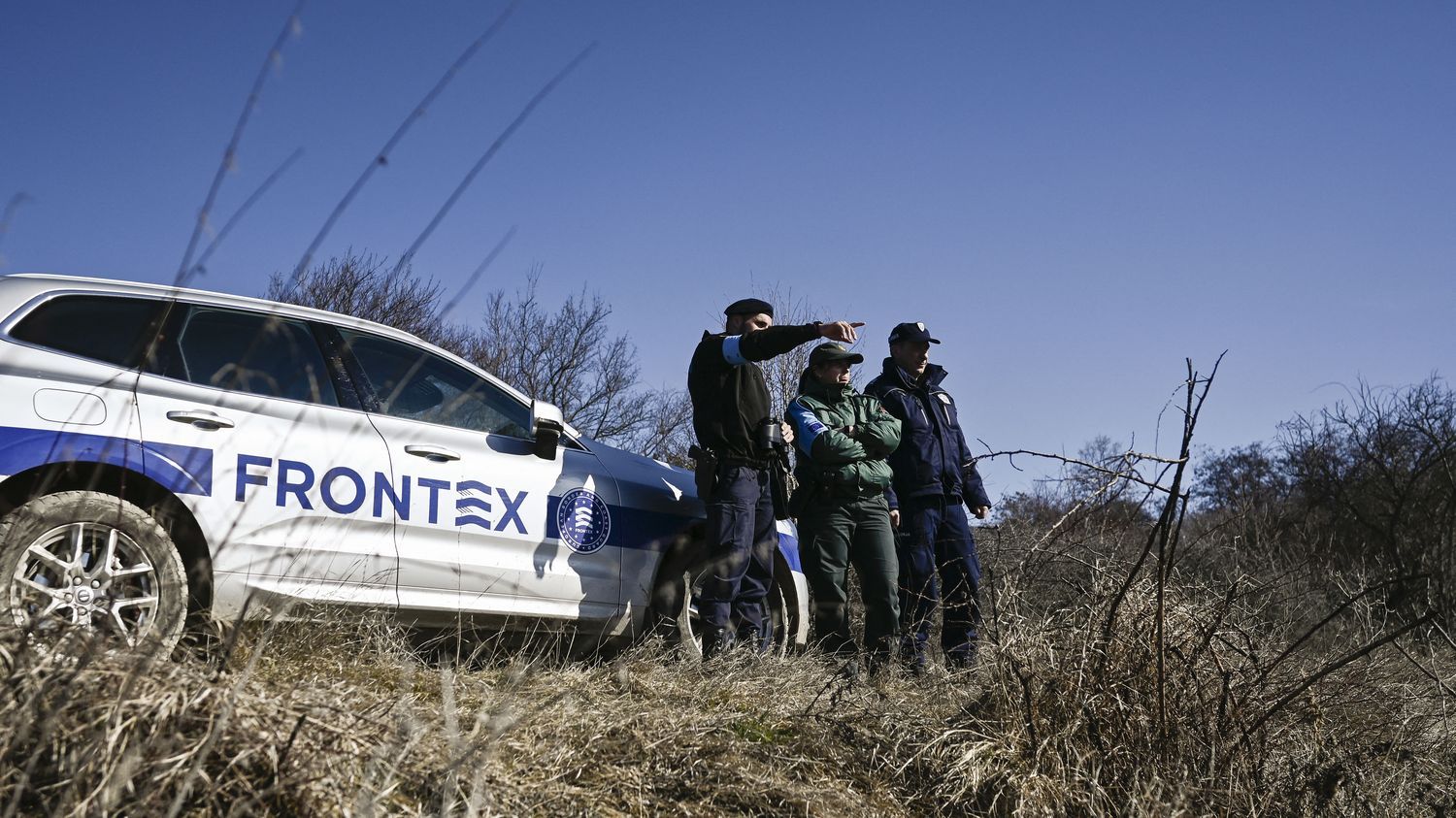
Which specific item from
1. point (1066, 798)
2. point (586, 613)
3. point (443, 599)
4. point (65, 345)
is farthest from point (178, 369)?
point (1066, 798)

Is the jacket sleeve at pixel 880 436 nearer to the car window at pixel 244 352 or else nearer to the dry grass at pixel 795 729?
the dry grass at pixel 795 729

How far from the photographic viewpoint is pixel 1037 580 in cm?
377

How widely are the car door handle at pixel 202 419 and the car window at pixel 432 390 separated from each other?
27.0 inches

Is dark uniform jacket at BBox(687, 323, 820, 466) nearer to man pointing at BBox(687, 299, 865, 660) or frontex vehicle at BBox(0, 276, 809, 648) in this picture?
man pointing at BBox(687, 299, 865, 660)

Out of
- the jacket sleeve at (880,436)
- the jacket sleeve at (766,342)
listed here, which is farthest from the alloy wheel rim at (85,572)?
the jacket sleeve at (880,436)

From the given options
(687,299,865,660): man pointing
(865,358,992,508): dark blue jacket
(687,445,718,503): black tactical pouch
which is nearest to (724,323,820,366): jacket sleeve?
(687,299,865,660): man pointing

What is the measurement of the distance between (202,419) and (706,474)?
2.08m

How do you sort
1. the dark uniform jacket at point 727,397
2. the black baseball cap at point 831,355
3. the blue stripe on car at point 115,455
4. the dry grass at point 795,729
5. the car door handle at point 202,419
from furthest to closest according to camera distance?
the black baseball cap at point 831,355 → the dark uniform jacket at point 727,397 → the car door handle at point 202,419 → the blue stripe on car at point 115,455 → the dry grass at point 795,729

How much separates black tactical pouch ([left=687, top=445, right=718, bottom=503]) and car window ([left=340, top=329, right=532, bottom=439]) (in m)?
0.78

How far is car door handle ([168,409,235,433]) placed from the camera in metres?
3.84

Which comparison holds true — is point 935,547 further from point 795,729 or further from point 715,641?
point 795,729

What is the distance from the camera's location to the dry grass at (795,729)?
224 cm

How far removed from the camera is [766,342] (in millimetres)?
4676

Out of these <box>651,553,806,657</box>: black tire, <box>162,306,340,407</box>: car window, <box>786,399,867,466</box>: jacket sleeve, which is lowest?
<box>651,553,806,657</box>: black tire
